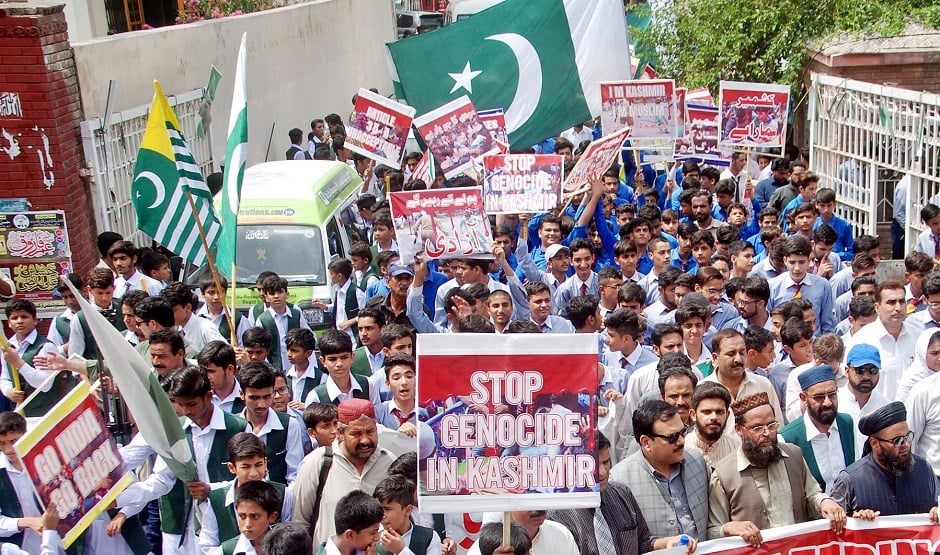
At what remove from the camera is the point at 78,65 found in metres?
12.2

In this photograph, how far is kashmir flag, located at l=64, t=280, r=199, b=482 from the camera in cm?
550

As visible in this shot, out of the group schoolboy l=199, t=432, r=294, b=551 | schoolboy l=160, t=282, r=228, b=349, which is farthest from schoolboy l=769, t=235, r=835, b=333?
schoolboy l=199, t=432, r=294, b=551

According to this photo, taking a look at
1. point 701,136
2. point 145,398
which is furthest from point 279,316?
point 701,136

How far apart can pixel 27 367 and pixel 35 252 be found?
3.90m

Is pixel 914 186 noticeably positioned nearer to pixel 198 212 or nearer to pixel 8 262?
pixel 198 212

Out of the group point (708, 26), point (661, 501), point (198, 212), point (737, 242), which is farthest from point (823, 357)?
point (708, 26)

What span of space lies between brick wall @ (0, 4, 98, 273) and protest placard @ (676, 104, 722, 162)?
6835 mm

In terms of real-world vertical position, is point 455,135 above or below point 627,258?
above

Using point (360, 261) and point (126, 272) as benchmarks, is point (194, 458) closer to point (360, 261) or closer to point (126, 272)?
point (126, 272)

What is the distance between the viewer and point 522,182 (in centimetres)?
1085

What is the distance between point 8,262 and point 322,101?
512 inches

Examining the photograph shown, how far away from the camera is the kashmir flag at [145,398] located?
5.50 metres

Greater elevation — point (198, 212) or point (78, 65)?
point (78, 65)

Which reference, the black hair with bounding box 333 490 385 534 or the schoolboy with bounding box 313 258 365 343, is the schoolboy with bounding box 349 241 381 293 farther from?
the black hair with bounding box 333 490 385 534
